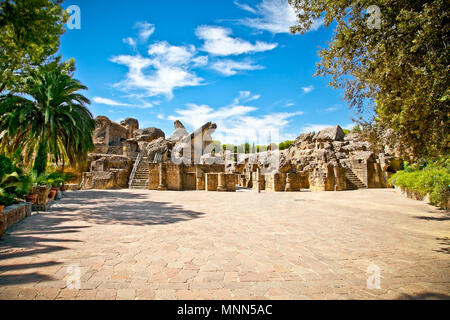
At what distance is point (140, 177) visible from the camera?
19.8 metres

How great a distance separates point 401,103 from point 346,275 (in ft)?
13.5

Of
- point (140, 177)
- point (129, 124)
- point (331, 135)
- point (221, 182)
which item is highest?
point (129, 124)

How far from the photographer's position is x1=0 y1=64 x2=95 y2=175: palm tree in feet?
38.6

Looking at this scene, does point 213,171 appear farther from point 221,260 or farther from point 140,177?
point 221,260

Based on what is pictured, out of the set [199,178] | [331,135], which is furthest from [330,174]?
[331,135]

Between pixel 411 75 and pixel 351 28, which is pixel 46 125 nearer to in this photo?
pixel 351 28

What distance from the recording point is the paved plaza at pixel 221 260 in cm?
251

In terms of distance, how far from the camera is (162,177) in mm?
17500

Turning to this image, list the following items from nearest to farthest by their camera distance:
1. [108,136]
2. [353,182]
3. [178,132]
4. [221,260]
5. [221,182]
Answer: [221,260], [221,182], [353,182], [178,132], [108,136]

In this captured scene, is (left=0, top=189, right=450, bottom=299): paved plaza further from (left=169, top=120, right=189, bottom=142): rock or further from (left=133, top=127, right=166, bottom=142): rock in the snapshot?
(left=133, top=127, right=166, bottom=142): rock

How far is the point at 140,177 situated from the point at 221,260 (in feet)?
59.8

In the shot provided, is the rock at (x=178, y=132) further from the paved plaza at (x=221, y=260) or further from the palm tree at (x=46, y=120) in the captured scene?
the paved plaza at (x=221, y=260)

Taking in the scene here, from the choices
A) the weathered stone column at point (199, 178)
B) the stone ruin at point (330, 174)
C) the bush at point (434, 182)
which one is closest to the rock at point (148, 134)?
the stone ruin at point (330, 174)

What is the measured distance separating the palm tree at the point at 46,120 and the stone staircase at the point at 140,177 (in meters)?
5.27
